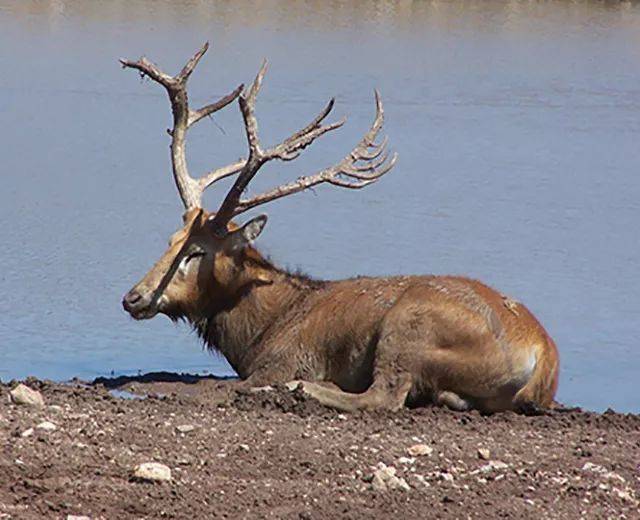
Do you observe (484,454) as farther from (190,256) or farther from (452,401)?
(190,256)

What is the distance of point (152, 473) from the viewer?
6.30 metres

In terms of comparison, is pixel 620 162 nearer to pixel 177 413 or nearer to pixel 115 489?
pixel 177 413

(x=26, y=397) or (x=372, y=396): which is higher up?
(x=26, y=397)

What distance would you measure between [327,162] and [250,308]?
641cm

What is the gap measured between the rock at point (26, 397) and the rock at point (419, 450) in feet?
5.50

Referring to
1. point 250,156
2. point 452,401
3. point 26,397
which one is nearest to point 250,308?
point 250,156

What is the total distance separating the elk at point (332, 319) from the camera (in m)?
8.44

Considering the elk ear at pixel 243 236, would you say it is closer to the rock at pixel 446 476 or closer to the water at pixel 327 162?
the water at pixel 327 162

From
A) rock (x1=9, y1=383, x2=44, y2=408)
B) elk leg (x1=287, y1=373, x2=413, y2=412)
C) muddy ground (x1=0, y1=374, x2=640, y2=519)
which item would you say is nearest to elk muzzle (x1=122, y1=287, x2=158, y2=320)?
muddy ground (x1=0, y1=374, x2=640, y2=519)

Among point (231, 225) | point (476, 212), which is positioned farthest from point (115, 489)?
point (476, 212)

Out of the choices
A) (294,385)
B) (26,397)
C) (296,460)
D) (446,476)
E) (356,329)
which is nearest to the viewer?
(446,476)

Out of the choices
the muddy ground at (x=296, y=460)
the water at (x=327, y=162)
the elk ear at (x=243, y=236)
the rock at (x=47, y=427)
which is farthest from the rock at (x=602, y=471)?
the elk ear at (x=243, y=236)

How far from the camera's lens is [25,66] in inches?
837

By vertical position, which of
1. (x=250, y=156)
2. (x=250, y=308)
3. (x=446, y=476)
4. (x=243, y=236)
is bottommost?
(x=250, y=308)
